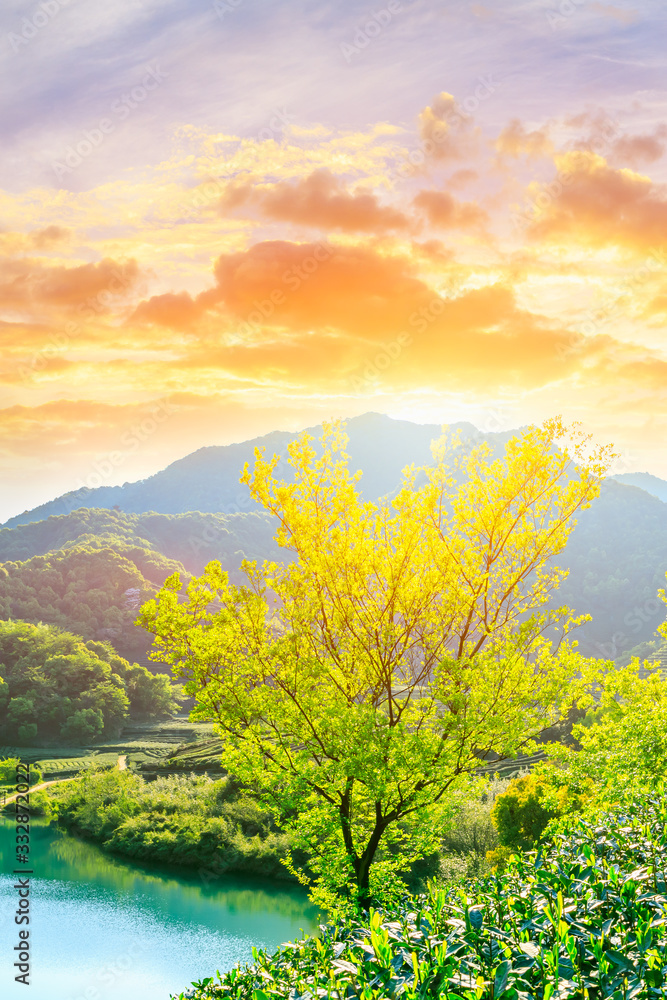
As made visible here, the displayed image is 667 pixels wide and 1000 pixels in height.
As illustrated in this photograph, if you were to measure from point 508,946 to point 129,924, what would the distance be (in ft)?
65.1

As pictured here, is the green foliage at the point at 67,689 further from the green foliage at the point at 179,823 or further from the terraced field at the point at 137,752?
the green foliage at the point at 179,823

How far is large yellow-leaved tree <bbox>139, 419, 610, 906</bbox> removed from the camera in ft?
27.6

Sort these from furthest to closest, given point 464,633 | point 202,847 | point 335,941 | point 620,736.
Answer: point 202,847, point 620,736, point 464,633, point 335,941

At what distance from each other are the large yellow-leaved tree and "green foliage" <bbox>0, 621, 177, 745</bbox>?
5332 cm

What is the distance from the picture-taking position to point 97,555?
3986 inches

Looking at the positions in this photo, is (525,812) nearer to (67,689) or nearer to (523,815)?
(523,815)

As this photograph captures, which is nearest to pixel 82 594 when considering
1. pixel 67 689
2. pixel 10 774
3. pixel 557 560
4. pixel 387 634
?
pixel 67 689

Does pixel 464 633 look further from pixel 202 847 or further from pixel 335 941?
pixel 202 847

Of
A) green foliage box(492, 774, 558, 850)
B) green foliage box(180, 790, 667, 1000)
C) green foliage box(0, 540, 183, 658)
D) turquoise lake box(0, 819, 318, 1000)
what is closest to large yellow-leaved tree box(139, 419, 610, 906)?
green foliage box(180, 790, 667, 1000)

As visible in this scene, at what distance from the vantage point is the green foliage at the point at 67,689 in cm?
5472

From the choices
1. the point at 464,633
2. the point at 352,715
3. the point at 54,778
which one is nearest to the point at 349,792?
the point at 352,715

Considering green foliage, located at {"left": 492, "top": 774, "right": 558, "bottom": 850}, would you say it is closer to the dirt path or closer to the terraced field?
the terraced field

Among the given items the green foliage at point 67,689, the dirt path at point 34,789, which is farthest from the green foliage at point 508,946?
the green foliage at point 67,689

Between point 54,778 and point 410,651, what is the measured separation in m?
41.3
